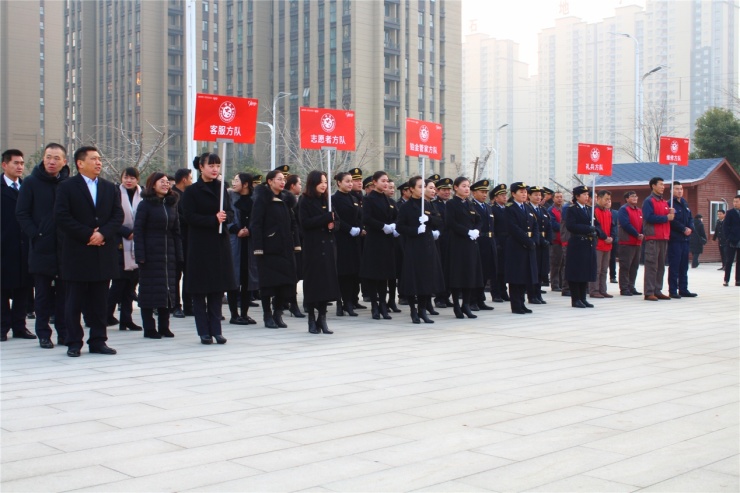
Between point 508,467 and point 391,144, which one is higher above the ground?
point 391,144

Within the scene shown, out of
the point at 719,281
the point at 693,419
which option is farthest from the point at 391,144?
the point at 693,419

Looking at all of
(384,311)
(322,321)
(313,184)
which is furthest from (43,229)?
(384,311)

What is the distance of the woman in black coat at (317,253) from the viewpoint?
9.97 meters

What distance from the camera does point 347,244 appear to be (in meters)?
12.3

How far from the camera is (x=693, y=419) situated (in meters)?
5.67

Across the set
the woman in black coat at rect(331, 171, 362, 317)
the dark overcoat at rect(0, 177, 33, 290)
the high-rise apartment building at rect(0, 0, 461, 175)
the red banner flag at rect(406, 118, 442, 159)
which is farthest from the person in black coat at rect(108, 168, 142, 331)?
the high-rise apartment building at rect(0, 0, 461, 175)

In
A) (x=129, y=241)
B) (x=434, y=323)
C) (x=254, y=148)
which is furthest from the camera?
(x=254, y=148)

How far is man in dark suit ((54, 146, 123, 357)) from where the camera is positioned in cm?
802

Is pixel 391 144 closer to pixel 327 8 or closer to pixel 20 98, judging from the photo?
pixel 327 8

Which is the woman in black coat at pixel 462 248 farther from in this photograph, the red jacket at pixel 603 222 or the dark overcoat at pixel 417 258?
the red jacket at pixel 603 222

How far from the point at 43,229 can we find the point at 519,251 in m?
6.58

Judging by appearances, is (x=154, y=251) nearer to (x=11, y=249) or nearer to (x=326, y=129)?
(x=11, y=249)

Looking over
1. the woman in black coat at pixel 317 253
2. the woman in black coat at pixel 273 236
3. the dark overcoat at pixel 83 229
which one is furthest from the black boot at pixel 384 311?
the dark overcoat at pixel 83 229

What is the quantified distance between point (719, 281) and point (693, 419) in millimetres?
15088
